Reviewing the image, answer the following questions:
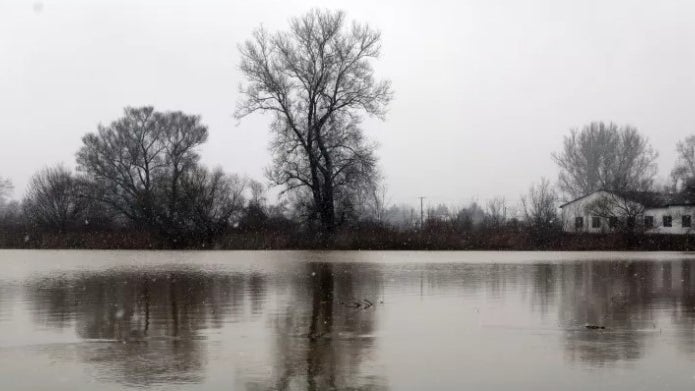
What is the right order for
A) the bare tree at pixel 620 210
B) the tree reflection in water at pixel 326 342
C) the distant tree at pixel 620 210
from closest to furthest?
the tree reflection in water at pixel 326 342
the distant tree at pixel 620 210
the bare tree at pixel 620 210

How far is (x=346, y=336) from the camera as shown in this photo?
37.8 feet

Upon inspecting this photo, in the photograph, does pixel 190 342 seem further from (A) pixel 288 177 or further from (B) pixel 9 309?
(A) pixel 288 177

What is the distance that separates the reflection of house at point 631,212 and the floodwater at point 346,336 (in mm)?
46910

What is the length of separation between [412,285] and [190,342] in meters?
11.5

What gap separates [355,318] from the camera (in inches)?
542

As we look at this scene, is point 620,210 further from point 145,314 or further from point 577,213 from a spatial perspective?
point 145,314

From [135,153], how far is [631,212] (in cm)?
4749

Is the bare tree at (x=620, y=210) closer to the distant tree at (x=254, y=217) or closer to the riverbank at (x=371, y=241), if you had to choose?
the riverbank at (x=371, y=241)

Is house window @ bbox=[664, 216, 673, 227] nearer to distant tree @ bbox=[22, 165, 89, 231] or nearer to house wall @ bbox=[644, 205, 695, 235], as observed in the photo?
house wall @ bbox=[644, 205, 695, 235]

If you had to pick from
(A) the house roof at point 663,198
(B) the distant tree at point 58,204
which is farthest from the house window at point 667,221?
(B) the distant tree at point 58,204

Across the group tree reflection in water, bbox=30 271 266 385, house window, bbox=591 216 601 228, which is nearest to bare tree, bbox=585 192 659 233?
house window, bbox=591 216 601 228

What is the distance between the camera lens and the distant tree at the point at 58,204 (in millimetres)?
70000

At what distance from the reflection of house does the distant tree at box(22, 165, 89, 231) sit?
4651 cm

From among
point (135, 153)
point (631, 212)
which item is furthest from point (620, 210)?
point (135, 153)
